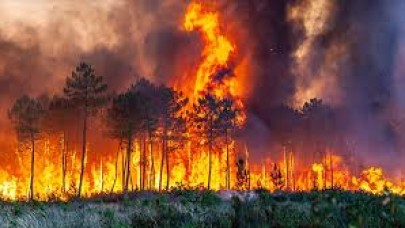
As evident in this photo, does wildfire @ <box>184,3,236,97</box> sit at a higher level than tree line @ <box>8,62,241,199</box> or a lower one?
higher

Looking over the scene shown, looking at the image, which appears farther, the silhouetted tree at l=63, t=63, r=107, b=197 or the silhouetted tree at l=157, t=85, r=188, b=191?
the silhouetted tree at l=157, t=85, r=188, b=191

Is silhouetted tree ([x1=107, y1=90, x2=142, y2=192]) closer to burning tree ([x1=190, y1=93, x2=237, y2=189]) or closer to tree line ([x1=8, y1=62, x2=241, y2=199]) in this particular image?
tree line ([x1=8, y1=62, x2=241, y2=199])

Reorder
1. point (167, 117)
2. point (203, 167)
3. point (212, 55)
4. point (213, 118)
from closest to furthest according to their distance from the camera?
point (167, 117), point (213, 118), point (203, 167), point (212, 55)

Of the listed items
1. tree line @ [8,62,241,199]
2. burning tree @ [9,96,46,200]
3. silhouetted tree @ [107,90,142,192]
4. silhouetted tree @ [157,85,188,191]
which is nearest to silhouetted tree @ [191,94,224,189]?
tree line @ [8,62,241,199]

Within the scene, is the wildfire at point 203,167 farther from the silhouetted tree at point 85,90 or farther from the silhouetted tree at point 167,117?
the silhouetted tree at point 85,90

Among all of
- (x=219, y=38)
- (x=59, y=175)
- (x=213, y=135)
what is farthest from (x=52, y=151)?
(x=219, y=38)

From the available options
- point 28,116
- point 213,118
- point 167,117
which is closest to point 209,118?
point 213,118

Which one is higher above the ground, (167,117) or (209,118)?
(209,118)

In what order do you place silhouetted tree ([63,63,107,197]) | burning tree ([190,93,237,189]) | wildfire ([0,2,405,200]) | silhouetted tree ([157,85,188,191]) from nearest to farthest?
1. silhouetted tree ([63,63,107,197])
2. silhouetted tree ([157,85,188,191])
3. burning tree ([190,93,237,189])
4. wildfire ([0,2,405,200])

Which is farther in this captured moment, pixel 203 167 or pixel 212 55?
pixel 212 55

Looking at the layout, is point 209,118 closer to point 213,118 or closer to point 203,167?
point 213,118

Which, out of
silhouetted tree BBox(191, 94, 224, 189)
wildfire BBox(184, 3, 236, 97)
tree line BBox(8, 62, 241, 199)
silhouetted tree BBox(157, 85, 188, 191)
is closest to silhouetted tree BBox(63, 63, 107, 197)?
tree line BBox(8, 62, 241, 199)

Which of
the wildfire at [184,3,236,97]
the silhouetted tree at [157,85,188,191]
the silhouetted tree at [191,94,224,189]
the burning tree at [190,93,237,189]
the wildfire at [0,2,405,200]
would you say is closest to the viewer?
the silhouetted tree at [157,85,188,191]

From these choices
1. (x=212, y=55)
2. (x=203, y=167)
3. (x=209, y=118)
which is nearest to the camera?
(x=209, y=118)
